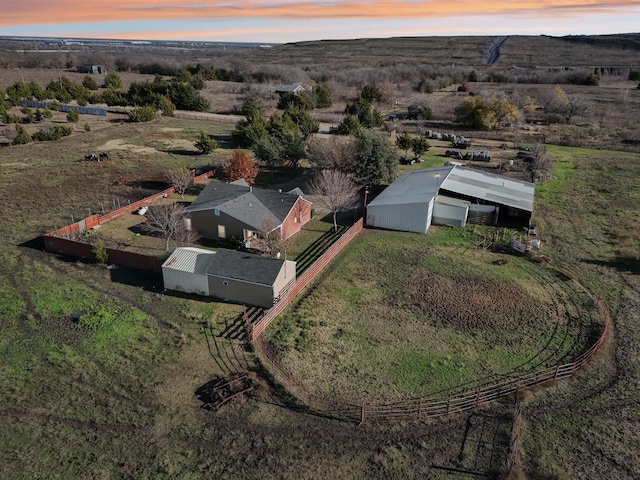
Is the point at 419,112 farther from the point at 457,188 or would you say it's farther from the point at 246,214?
the point at 246,214

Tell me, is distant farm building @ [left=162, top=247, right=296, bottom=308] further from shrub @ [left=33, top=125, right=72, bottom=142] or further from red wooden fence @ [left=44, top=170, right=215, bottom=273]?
shrub @ [left=33, top=125, right=72, bottom=142]

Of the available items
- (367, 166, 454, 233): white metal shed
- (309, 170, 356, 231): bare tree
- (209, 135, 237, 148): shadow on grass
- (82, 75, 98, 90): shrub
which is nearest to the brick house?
(309, 170, 356, 231): bare tree

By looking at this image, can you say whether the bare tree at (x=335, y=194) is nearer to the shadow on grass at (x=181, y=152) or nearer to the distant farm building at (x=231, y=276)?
the distant farm building at (x=231, y=276)

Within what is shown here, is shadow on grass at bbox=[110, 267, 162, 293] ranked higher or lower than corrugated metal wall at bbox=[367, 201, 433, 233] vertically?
lower

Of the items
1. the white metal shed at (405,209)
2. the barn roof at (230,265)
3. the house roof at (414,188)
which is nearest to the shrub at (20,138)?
the barn roof at (230,265)

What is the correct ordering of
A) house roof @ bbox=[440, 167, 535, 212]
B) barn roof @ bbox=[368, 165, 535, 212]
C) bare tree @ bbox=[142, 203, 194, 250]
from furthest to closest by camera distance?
house roof @ bbox=[440, 167, 535, 212] → barn roof @ bbox=[368, 165, 535, 212] → bare tree @ bbox=[142, 203, 194, 250]

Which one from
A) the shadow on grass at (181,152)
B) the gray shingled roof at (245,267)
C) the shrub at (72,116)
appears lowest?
the shadow on grass at (181,152)

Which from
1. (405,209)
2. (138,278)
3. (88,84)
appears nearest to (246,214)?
(138,278)
